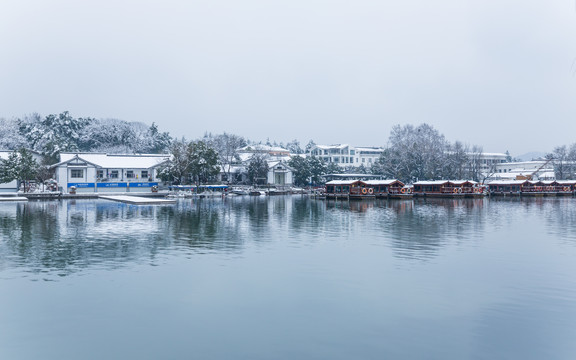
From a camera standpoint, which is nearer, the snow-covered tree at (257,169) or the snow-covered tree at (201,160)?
the snow-covered tree at (201,160)

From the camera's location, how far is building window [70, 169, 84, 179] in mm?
63250

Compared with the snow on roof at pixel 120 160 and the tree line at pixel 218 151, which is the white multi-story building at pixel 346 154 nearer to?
the tree line at pixel 218 151

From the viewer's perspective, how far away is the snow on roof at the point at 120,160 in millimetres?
65875

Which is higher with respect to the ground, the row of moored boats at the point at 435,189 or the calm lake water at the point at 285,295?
the row of moored boats at the point at 435,189

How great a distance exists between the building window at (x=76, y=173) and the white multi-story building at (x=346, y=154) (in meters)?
61.4

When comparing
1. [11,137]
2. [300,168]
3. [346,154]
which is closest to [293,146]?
[346,154]

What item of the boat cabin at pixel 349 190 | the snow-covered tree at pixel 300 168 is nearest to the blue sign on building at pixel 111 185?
the boat cabin at pixel 349 190

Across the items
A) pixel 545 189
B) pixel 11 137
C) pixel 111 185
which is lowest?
pixel 545 189

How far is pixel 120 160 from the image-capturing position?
68875 mm

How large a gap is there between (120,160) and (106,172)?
10.7ft

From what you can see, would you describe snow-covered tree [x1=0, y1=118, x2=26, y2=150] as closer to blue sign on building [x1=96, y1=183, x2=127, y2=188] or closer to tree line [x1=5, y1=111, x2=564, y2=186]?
tree line [x1=5, y1=111, x2=564, y2=186]

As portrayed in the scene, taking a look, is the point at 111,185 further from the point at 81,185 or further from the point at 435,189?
the point at 435,189

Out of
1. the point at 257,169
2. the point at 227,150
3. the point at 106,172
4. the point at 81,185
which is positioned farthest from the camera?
the point at 227,150

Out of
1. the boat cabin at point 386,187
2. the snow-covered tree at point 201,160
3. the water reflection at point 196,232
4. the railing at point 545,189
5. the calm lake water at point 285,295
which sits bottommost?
the calm lake water at point 285,295
